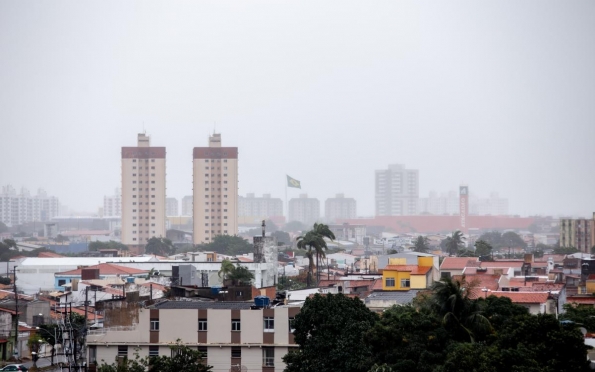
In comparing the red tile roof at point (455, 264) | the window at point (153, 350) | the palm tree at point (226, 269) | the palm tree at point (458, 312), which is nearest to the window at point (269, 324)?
the window at point (153, 350)

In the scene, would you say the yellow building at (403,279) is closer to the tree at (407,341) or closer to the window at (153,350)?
the window at (153,350)

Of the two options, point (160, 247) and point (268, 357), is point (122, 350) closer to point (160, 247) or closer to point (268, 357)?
point (268, 357)

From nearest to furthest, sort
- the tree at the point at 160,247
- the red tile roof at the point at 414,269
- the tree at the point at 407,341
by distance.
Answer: the tree at the point at 407,341, the red tile roof at the point at 414,269, the tree at the point at 160,247

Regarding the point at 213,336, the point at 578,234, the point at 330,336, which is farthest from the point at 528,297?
the point at 578,234

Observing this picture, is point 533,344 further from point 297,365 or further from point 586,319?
point 586,319

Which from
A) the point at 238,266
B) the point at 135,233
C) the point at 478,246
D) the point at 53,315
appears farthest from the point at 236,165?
the point at 53,315

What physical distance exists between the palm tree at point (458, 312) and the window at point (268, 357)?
4717 millimetres

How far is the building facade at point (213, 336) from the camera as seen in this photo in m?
30.7

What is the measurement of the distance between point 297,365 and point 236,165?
12982 centimetres

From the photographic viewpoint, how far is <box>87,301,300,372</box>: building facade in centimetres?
3069

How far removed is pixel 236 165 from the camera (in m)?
157

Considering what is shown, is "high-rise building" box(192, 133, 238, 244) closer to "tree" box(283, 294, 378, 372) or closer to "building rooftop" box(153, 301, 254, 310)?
"building rooftop" box(153, 301, 254, 310)

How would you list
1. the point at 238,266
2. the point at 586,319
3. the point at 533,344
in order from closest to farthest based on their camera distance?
1. the point at 533,344
2. the point at 586,319
3. the point at 238,266

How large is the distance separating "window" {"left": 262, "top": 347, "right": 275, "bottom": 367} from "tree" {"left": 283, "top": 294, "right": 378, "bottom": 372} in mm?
2014
